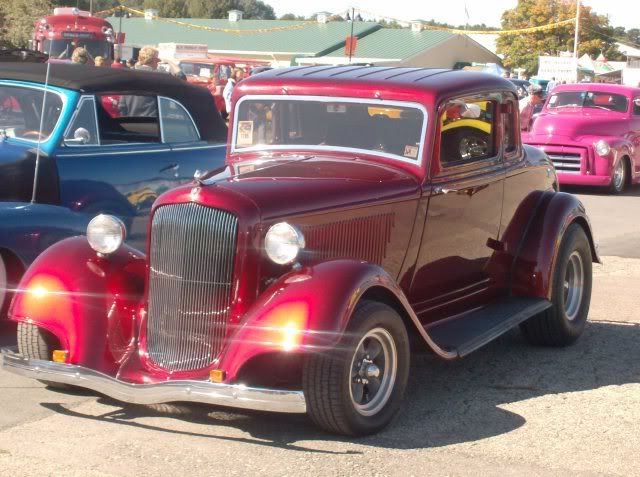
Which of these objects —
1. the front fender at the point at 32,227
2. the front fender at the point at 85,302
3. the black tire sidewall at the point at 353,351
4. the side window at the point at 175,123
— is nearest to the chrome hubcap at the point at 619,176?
the side window at the point at 175,123

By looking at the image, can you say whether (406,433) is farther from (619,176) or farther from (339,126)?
(619,176)

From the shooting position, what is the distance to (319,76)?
6.42m

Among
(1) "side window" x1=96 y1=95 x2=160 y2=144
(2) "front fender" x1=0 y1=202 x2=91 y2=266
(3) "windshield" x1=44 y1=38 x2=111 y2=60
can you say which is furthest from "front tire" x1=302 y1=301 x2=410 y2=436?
(3) "windshield" x1=44 y1=38 x2=111 y2=60

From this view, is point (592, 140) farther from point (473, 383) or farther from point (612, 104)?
point (473, 383)

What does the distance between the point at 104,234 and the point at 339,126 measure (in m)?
1.60

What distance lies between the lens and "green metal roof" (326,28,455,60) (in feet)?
176

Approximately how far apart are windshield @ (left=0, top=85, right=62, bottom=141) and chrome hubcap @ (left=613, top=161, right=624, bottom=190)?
11190 millimetres

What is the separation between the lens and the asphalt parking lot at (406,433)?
15.0 ft

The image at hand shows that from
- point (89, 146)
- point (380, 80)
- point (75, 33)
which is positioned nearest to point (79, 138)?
point (89, 146)

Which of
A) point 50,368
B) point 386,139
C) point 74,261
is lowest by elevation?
point 50,368

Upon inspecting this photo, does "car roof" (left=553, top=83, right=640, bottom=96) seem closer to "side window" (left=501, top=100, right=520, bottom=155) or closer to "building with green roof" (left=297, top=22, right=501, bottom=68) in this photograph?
"side window" (left=501, top=100, right=520, bottom=155)

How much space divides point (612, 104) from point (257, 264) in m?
14.0

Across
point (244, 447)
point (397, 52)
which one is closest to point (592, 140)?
point (244, 447)

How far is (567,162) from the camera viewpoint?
55.6ft
